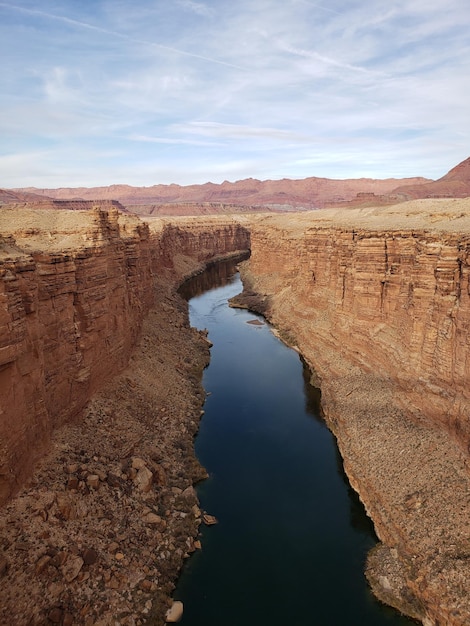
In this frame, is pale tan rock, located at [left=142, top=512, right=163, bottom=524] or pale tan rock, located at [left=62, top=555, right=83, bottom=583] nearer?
pale tan rock, located at [left=62, top=555, right=83, bottom=583]

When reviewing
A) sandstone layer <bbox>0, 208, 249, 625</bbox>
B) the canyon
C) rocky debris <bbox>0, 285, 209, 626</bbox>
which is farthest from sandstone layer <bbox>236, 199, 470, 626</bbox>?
sandstone layer <bbox>0, 208, 249, 625</bbox>

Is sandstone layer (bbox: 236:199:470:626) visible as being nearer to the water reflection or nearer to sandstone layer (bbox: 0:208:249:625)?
sandstone layer (bbox: 0:208:249:625)

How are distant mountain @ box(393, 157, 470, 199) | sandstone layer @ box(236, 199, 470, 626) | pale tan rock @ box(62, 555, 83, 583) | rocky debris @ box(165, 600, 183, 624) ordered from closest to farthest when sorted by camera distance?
pale tan rock @ box(62, 555, 83, 583) → rocky debris @ box(165, 600, 183, 624) → sandstone layer @ box(236, 199, 470, 626) → distant mountain @ box(393, 157, 470, 199)

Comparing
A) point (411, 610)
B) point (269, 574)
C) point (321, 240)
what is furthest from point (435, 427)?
point (321, 240)

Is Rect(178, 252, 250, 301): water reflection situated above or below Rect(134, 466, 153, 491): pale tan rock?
below

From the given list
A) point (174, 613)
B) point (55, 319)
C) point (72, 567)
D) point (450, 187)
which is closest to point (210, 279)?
point (55, 319)

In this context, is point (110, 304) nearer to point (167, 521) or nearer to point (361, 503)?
point (167, 521)

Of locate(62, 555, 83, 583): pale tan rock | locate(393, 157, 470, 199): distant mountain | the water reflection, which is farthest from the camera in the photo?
locate(393, 157, 470, 199): distant mountain
